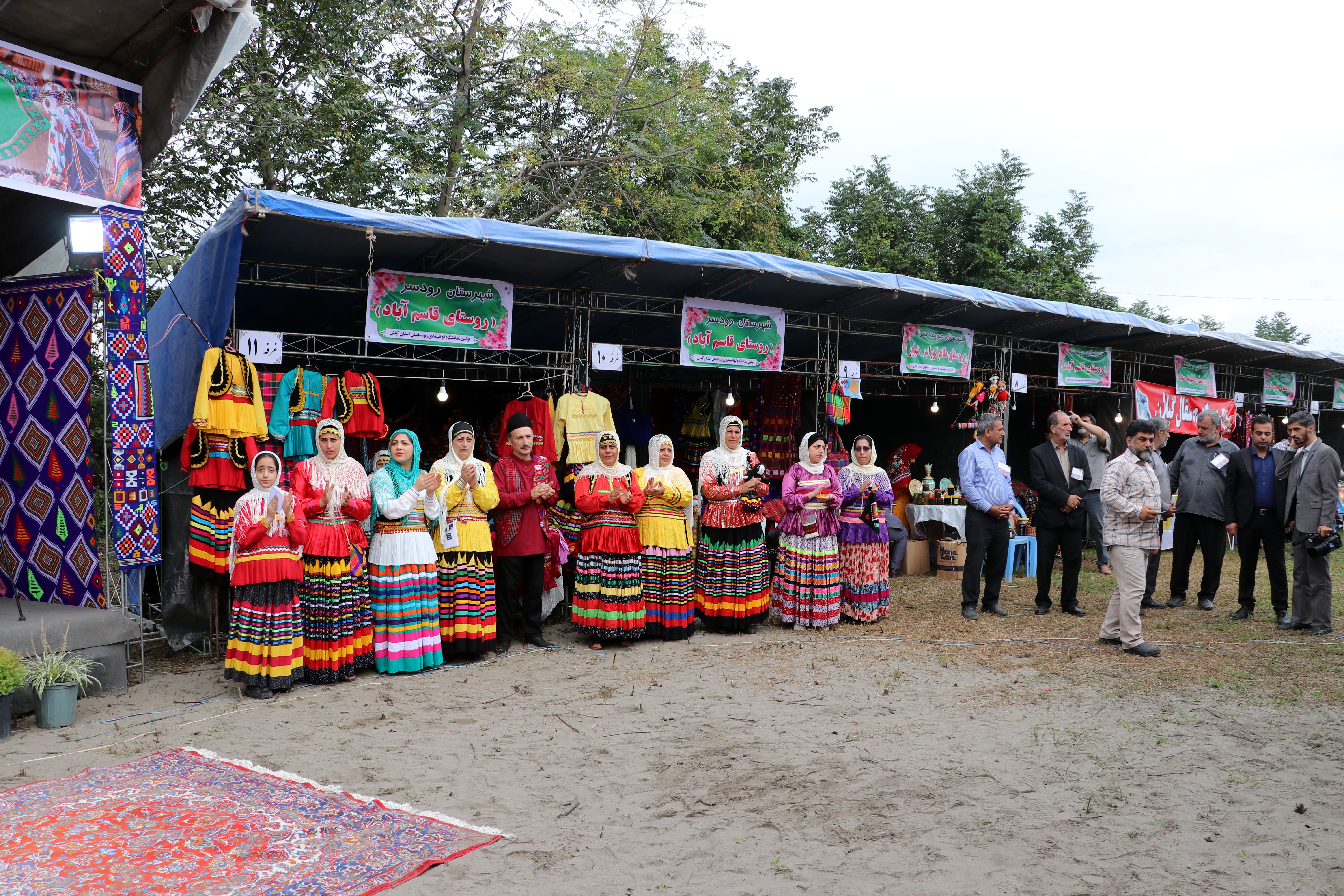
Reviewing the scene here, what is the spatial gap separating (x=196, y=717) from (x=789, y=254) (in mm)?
15822

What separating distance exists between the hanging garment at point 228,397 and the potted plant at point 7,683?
1.75 metres

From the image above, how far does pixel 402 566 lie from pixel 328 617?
53cm

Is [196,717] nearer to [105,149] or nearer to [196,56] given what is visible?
[105,149]

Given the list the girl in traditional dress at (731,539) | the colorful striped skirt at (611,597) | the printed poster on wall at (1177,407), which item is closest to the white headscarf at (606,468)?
the colorful striped skirt at (611,597)

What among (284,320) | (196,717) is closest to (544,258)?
(284,320)

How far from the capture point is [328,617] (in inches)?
222

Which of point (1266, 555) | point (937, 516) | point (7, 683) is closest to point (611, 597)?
point (7, 683)

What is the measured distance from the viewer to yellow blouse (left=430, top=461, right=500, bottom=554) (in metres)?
6.14

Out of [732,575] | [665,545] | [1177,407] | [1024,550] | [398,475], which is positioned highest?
[1177,407]

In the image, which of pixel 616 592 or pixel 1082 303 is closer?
pixel 616 592

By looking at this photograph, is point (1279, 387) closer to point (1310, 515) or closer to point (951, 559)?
point (951, 559)

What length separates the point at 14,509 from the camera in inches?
250

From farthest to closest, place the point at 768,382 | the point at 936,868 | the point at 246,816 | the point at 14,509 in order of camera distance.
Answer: the point at 768,382 < the point at 14,509 < the point at 246,816 < the point at 936,868

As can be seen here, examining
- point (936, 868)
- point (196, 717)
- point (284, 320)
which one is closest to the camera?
point (936, 868)
